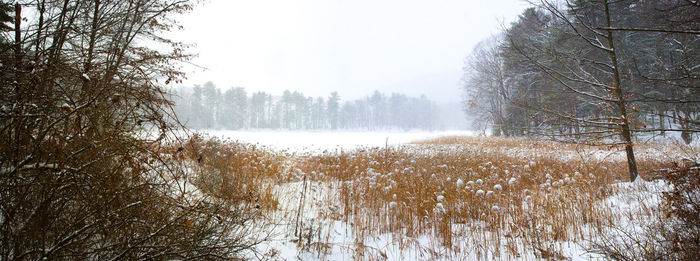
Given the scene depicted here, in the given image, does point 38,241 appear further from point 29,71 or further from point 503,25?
point 503,25

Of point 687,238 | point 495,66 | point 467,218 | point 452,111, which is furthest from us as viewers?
point 452,111

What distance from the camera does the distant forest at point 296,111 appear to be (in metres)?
52.7

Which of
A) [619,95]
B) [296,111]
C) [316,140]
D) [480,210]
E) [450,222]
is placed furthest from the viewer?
[296,111]

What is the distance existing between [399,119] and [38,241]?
67.3 metres

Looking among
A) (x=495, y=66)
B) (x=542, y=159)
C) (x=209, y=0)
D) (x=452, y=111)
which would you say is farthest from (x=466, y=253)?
(x=452, y=111)

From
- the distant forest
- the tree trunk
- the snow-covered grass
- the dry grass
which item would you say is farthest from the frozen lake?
the distant forest

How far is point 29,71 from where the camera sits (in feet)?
5.36

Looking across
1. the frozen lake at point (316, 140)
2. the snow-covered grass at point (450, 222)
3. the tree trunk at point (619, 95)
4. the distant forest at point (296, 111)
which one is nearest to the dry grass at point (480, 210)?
the snow-covered grass at point (450, 222)

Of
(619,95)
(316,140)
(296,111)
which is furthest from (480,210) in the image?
(296,111)

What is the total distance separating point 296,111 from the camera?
204 feet

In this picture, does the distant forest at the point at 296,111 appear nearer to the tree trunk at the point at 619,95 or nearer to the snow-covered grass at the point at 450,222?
the snow-covered grass at the point at 450,222

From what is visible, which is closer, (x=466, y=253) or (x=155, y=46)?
(x=466, y=253)

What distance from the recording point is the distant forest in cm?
5269

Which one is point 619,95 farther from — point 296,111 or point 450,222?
point 296,111
